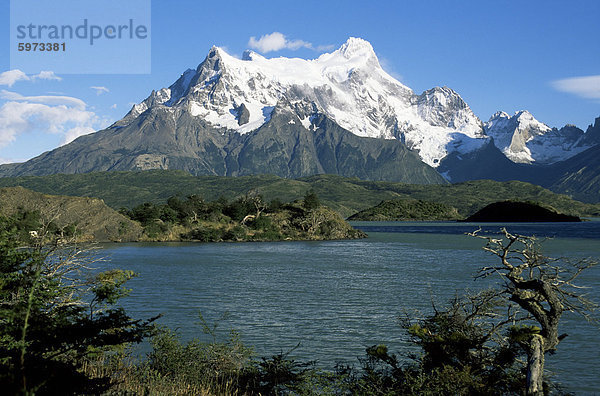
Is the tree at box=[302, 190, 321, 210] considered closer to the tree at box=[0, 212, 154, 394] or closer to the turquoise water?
the turquoise water

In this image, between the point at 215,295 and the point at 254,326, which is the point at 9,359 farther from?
the point at 215,295

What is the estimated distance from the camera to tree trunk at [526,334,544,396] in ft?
46.7

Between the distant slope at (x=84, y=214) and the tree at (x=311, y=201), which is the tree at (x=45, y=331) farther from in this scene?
the tree at (x=311, y=201)

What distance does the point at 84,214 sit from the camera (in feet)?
353

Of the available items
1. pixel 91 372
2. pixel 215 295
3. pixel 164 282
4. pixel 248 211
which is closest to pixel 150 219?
pixel 248 211

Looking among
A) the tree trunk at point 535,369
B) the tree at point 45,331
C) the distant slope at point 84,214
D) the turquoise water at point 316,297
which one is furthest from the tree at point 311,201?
the tree trunk at point 535,369

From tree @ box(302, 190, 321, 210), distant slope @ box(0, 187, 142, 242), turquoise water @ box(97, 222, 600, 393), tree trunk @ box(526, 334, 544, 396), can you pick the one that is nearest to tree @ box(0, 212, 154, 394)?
turquoise water @ box(97, 222, 600, 393)

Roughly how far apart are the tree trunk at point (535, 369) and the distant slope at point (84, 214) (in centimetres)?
9522

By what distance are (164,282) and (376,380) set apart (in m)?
39.4

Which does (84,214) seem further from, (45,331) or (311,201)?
(45,331)

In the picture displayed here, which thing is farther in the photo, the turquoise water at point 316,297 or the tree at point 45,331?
the turquoise water at point 316,297

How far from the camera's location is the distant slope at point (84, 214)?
99.4m

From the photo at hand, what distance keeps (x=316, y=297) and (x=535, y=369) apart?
3015 cm

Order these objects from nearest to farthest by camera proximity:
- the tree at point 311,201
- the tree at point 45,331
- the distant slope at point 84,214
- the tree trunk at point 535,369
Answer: the tree at point 45,331 → the tree trunk at point 535,369 → the distant slope at point 84,214 → the tree at point 311,201
